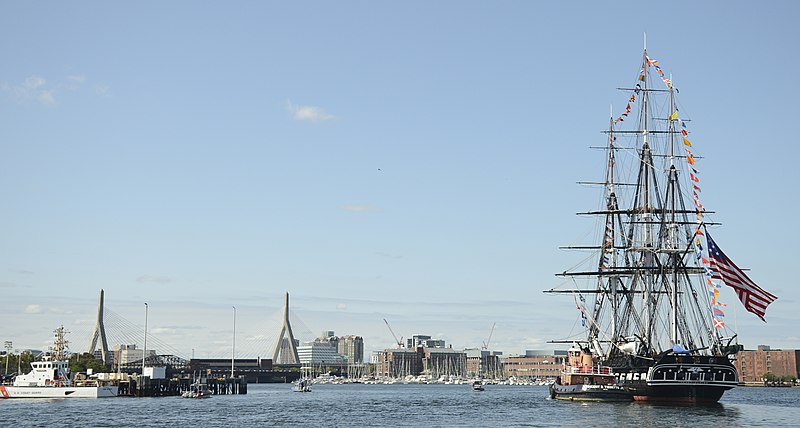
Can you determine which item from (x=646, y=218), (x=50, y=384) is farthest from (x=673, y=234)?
(x=50, y=384)

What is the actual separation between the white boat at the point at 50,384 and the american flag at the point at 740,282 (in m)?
90.2

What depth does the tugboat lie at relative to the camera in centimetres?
11444

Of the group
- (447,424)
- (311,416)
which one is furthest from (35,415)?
(447,424)

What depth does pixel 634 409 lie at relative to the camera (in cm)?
10256

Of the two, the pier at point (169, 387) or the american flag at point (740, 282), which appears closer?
the american flag at point (740, 282)

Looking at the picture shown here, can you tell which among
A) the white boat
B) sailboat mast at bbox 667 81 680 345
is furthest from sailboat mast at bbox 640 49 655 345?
the white boat

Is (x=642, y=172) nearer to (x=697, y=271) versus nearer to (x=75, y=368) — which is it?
(x=697, y=271)

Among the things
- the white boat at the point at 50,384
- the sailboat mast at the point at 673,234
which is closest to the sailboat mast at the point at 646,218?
the sailboat mast at the point at 673,234

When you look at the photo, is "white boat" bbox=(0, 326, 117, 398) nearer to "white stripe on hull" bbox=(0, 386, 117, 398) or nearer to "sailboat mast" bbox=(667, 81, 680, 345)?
"white stripe on hull" bbox=(0, 386, 117, 398)

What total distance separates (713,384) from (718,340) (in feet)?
19.2

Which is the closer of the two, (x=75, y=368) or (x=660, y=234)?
(x=660, y=234)

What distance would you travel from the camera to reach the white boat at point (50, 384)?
136 meters

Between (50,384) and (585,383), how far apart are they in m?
73.5

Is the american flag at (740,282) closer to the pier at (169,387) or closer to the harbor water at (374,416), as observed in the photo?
the harbor water at (374,416)
